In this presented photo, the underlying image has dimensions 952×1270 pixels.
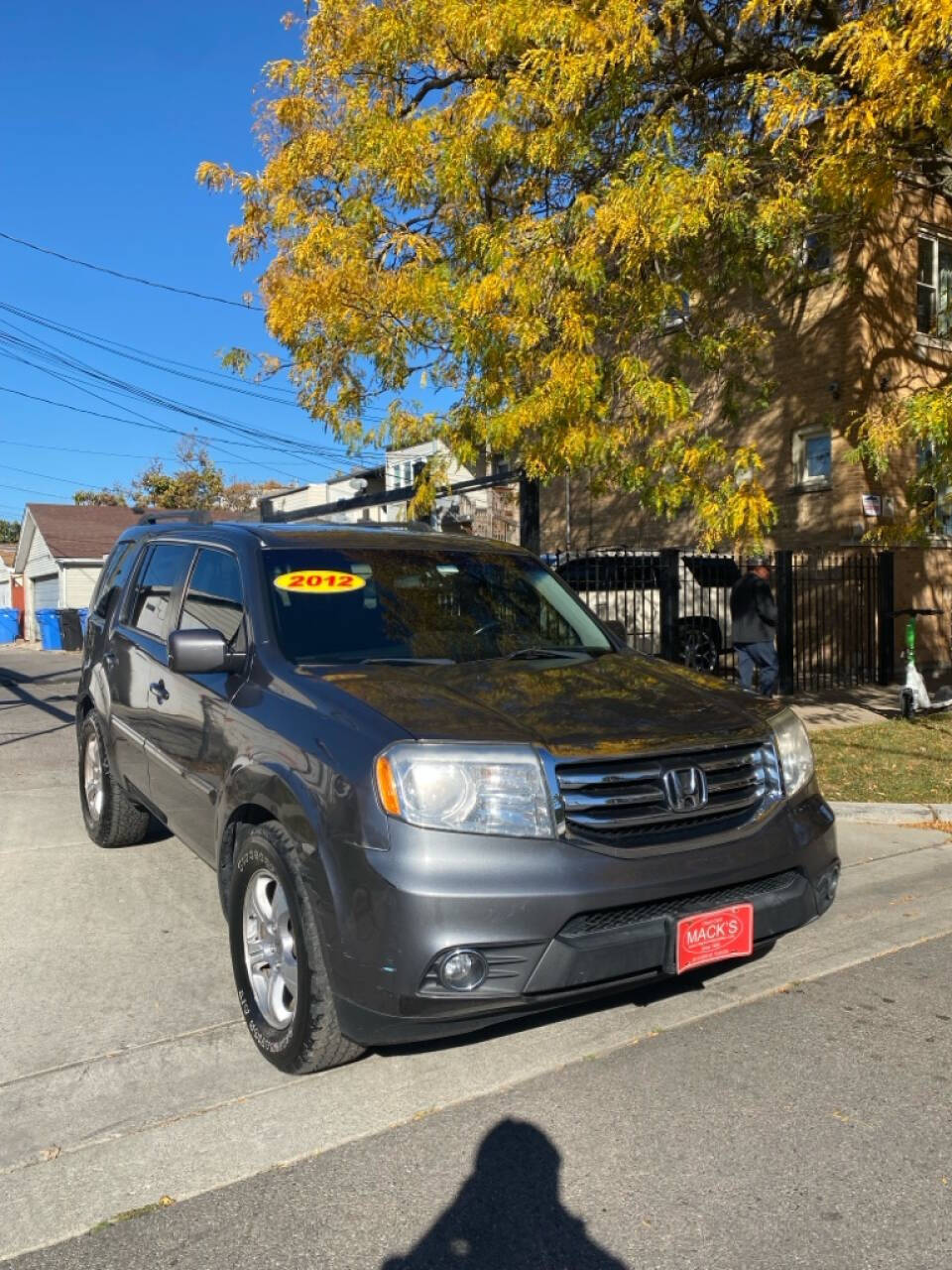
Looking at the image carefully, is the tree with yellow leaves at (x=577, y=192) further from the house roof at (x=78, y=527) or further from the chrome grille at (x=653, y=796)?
the house roof at (x=78, y=527)

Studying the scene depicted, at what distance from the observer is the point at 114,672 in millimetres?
5598

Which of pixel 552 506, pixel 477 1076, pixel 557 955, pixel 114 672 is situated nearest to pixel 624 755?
pixel 557 955

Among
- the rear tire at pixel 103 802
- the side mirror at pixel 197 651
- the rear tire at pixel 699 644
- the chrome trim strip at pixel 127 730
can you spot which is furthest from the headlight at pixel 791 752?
the rear tire at pixel 699 644

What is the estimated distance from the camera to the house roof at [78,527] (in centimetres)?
3734

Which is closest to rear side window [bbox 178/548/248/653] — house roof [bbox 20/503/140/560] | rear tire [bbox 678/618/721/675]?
rear tire [bbox 678/618/721/675]

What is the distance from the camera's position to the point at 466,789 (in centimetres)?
305

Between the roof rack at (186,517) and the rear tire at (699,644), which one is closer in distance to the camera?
the roof rack at (186,517)

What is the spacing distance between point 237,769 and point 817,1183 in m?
2.26

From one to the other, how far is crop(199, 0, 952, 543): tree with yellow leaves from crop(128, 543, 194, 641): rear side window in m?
3.34

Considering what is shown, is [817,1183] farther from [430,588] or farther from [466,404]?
[466,404]

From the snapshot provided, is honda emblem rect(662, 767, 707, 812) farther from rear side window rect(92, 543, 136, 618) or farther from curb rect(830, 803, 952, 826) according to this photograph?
curb rect(830, 803, 952, 826)

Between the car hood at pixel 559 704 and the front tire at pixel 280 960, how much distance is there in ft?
1.98

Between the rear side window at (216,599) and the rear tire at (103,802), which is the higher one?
the rear side window at (216,599)

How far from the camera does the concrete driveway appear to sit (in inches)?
117
